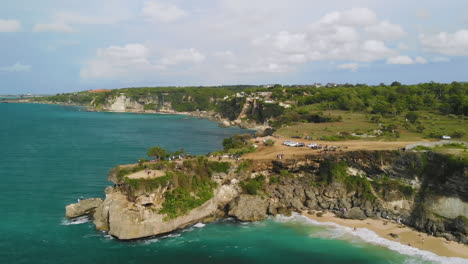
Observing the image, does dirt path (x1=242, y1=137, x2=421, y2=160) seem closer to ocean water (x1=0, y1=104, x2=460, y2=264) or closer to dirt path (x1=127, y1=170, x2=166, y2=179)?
ocean water (x1=0, y1=104, x2=460, y2=264)

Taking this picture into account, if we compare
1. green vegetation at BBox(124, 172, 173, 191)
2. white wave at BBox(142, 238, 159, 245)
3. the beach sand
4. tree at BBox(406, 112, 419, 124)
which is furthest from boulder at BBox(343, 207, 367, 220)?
tree at BBox(406, 112, 419, 124)

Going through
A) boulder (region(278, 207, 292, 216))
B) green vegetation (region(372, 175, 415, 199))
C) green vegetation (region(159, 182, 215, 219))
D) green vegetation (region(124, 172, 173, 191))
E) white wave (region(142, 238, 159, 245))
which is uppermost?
green vegetation (region(124, 172, 173, 191))

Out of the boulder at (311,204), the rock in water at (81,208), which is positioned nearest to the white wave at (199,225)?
the rock in water at (81,208)

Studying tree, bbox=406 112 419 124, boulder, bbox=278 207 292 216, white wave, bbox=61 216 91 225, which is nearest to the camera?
white wave, bbox=61 216 91 225

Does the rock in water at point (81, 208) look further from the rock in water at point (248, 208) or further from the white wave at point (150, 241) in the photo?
the rock in water at point (248, 208)

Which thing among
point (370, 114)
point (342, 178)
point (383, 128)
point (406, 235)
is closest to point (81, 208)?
point (342, 178)

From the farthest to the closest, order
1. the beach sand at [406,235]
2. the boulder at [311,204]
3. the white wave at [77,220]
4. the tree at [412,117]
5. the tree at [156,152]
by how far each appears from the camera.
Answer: the tree at [412,117]
the tree at [156,152]
the boulder at [311,204]
the white wave at [77,220]
the beach sand at [406,235]
